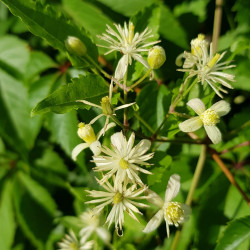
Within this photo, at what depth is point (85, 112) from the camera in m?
0.98

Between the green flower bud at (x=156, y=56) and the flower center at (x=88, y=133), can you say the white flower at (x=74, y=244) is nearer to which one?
the flower center at (x=88, y=133)

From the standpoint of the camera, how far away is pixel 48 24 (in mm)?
860

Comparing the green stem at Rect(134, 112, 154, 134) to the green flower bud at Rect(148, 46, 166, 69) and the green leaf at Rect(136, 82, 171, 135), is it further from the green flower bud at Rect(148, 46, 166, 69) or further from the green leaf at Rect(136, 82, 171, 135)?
the green flower bud at Rect(148, 46, 166, 69)

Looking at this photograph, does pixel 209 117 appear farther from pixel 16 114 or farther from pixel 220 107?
pixel 16 114

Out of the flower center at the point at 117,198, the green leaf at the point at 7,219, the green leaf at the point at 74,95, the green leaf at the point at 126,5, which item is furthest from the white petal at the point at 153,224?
the green leaf at the point at 7,219

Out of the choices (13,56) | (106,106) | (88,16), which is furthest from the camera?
(13,56)

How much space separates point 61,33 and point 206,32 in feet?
2.76

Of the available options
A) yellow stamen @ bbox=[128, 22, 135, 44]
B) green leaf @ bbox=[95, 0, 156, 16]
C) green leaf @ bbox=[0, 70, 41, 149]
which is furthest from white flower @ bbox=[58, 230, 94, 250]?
green leaf @ bbox=[95, 0, 156, 16]

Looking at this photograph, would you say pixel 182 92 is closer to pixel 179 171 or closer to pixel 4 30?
pixel 179 171

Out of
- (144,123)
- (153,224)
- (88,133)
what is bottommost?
(153,224)

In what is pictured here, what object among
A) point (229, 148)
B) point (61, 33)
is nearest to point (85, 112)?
point (61, 33)

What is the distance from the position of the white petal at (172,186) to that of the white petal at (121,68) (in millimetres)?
296

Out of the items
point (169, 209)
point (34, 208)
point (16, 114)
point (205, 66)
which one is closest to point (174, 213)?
point (169, 209)

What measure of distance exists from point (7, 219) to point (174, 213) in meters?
1.00
